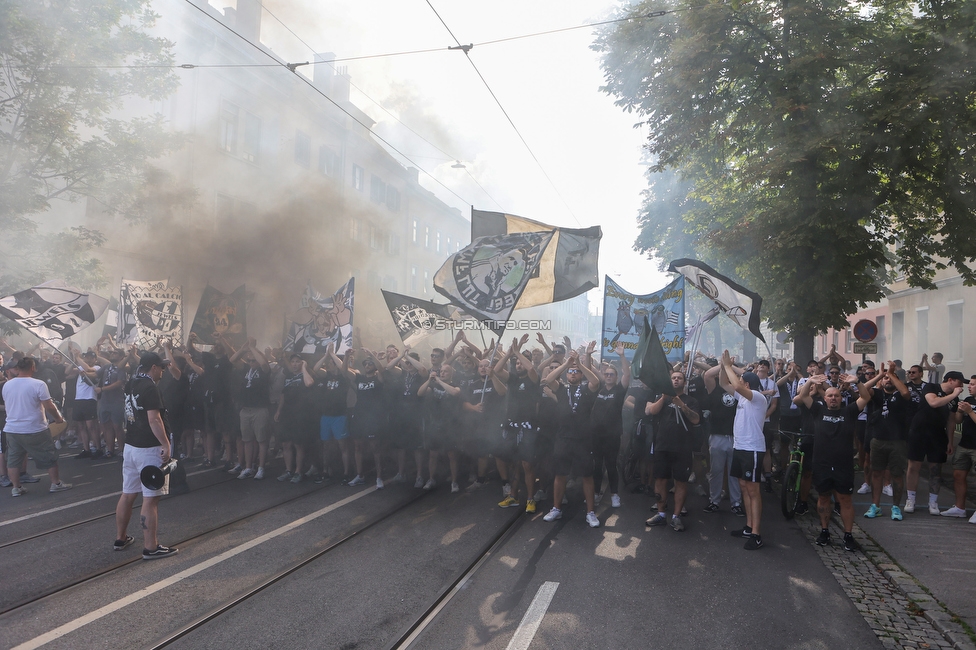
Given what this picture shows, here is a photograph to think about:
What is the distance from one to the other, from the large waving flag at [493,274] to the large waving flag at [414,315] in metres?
2.06

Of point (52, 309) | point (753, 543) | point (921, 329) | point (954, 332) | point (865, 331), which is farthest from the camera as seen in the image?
point (921, 329)

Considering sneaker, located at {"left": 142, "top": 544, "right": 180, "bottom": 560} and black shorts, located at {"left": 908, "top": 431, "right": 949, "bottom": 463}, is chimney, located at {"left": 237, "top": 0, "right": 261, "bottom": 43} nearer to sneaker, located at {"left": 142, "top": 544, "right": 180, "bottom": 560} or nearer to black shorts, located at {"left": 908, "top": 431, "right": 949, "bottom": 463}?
sneaker, located at {"left": 142, "top": 544, "right": 180, "bottom": 560}

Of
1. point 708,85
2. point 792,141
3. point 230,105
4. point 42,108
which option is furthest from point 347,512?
point 230,105

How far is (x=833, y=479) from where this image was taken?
22.2 ft

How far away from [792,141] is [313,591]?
10840 mm

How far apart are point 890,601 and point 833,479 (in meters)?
1.68

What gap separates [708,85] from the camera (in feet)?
44.6

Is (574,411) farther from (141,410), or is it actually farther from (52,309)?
(52,309)

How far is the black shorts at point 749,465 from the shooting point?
674 centimetres

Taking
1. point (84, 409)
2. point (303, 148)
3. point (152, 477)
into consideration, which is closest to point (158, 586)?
point (152, 477)

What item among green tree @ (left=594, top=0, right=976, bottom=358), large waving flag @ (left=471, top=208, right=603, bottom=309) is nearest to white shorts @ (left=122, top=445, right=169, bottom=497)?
large waving flag @ (left=471, top=208, right=603, bottom=309)

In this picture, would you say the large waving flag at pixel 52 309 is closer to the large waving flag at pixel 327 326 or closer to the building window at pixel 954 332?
the large waving flag at pixel 327 326

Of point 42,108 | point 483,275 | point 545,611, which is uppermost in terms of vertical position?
point 42,108

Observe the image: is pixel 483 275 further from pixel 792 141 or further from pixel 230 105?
pixel 230 105
